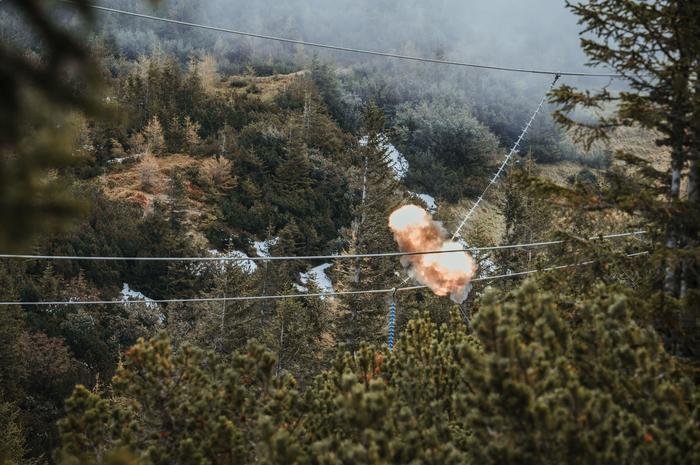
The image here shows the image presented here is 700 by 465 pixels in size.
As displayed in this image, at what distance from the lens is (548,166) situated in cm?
5572

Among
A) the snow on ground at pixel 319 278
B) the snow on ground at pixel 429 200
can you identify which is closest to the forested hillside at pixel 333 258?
the snow on ground at pixel 319 278

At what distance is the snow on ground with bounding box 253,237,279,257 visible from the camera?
30.5 meters

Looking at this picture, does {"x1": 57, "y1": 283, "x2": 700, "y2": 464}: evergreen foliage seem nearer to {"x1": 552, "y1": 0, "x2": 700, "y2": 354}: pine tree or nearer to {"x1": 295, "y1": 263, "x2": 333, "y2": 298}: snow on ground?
{"x1": 552, "y1": 0, "x2": 700, "y2": 354}: pine tree

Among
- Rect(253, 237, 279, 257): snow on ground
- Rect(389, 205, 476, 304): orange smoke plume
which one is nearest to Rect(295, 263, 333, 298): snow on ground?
Rect(253, 237, 279, 257): snow on ground

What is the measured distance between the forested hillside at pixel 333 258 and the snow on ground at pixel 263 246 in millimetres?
244

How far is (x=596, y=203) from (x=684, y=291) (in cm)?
148

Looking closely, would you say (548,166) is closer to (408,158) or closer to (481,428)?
(408,158)

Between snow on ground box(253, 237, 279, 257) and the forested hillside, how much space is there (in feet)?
0.80

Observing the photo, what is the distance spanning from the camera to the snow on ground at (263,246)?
3050 centimetres

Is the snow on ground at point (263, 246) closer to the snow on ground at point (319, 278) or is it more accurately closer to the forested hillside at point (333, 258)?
the forested hillside at point (333, 258)

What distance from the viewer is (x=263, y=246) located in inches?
1261

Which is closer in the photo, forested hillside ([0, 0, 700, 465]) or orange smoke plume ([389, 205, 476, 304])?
forested hillside ([0, 0, 700, 465])

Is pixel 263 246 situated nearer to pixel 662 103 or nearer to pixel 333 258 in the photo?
pixel 333 258

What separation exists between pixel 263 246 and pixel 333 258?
876 cm
